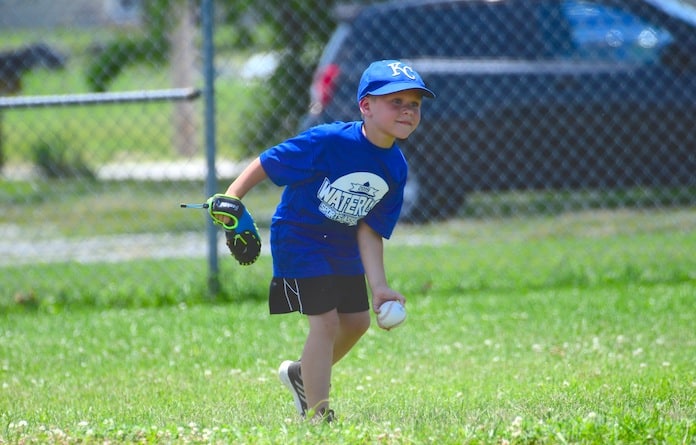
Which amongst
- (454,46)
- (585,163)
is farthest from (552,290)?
(454,46)

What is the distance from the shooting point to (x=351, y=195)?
4164 mm

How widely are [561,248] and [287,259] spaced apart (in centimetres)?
456

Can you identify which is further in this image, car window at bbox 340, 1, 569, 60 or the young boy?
car window at bbox 340, 1, 569, 60

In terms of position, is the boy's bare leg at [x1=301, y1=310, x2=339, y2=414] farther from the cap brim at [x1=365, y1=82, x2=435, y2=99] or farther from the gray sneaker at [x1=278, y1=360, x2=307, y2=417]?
the cap brim at [x1=365, y1=82, x2=435, y2=99]

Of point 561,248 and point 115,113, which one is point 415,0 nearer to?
point 561,248


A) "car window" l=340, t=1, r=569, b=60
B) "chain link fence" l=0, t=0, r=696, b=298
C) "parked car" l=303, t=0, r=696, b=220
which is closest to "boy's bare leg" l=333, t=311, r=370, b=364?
"chain link fence" l=0, t=0, r=696, b=298

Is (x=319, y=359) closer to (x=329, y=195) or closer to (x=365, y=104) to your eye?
(x=329, y=195)

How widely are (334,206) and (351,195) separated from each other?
8 cm

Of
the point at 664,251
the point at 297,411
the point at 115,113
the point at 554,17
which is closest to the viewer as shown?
the point at 297,411

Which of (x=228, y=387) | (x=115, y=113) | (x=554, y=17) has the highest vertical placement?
(x=554, y=17)

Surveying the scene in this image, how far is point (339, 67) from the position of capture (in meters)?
9.22

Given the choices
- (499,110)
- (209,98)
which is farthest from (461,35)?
(209,98)

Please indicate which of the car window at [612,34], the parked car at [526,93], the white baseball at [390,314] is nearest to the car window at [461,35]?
the parked car at [526,93]

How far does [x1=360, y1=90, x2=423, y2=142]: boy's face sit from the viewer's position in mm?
4109
